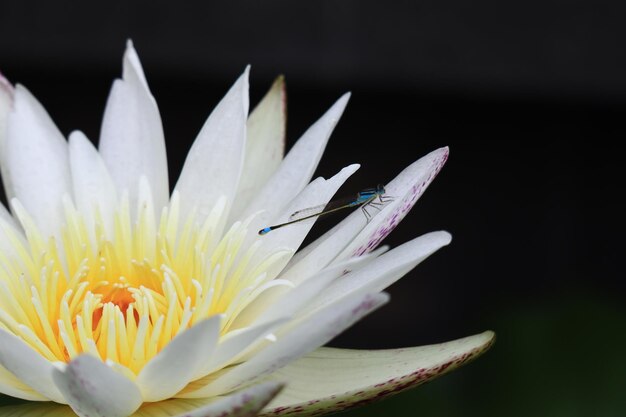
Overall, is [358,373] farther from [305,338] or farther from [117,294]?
[117,294]

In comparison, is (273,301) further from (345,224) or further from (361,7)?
(361,7)

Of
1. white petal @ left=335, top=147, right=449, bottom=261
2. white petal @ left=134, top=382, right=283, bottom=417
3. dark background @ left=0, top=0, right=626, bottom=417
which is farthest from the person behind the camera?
dark background @ left=0, top=0, right=626, bottom=417

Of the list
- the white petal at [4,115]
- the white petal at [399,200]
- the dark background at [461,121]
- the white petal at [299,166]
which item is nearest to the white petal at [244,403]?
the white petal at [399,200]

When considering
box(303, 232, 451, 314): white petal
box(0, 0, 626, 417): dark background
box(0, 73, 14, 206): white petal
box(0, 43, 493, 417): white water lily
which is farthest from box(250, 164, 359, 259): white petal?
box(0, 0, 626, 417): dark background

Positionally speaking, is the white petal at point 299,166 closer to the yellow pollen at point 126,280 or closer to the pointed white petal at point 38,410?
the yellow pollen at point 126,280

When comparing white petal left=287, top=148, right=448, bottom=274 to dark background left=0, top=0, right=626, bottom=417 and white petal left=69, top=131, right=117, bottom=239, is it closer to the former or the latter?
white petal left=69, top=131, right=117, bottom=239
